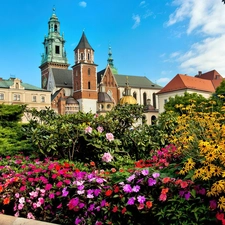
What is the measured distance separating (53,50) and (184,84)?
39.4 meters

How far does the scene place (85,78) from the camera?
5641 centimetres

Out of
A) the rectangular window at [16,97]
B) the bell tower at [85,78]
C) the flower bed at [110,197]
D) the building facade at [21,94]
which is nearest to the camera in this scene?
the flower bed at [110,197]

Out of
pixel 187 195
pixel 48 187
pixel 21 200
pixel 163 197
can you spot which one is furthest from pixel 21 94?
pixel 187 195

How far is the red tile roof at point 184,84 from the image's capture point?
51.9m

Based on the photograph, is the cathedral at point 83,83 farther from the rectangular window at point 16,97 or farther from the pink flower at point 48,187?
the pink flower at point 48,187

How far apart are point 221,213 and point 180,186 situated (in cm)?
50

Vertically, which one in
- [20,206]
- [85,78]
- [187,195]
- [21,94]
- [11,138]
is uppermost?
[85,78]

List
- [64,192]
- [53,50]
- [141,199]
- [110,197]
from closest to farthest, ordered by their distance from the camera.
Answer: [141,199], [110,197], [64,192], [53,50]

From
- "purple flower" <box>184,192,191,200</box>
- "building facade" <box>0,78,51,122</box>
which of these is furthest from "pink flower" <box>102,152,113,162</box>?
"building facade" <box>0,78,51,122</box>

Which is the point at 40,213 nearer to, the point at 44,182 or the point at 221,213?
the point at 44,182

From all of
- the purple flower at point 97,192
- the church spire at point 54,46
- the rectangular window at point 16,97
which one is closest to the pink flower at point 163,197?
the purple flower at point 97,192

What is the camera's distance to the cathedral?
183 ft

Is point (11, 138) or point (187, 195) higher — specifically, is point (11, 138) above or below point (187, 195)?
above

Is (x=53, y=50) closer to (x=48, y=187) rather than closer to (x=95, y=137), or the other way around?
(x=95, y=137)
